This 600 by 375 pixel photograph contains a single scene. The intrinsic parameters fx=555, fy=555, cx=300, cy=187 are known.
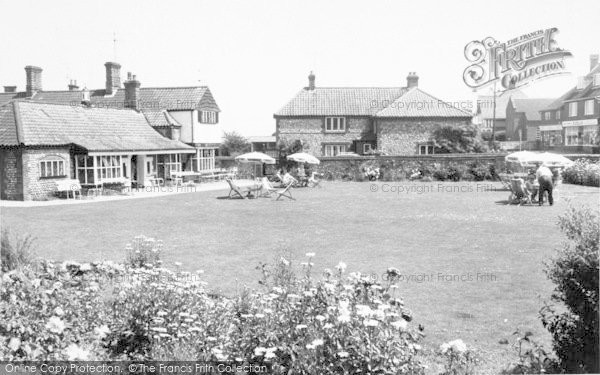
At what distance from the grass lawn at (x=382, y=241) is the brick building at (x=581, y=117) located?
2222cm

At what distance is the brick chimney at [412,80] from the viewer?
130ft

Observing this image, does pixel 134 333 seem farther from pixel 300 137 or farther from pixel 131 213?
pixel 300 137

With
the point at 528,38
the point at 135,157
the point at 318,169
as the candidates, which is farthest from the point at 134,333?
the point at 318,169

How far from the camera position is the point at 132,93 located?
2895cm

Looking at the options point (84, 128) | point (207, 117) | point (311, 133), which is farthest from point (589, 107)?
point (84, 128)

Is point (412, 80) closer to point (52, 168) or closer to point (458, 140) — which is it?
point (458, 140)

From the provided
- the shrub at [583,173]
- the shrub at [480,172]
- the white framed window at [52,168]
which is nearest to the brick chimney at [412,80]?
the shrub at [480,172]

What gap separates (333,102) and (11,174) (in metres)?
20.4

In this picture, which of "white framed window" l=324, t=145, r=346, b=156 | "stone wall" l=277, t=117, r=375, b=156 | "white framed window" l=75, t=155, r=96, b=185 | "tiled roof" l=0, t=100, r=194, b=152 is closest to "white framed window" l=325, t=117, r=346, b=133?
"stone wall" l=277, t=117, r=375, b=156

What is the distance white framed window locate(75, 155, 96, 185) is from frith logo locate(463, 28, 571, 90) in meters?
18.2

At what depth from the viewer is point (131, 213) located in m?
17.2

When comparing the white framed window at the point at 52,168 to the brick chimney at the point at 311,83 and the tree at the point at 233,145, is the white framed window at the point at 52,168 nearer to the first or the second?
the tree at the point at 233,145

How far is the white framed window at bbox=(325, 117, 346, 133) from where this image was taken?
3600 centimetres

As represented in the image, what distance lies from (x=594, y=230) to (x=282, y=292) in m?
3.03
